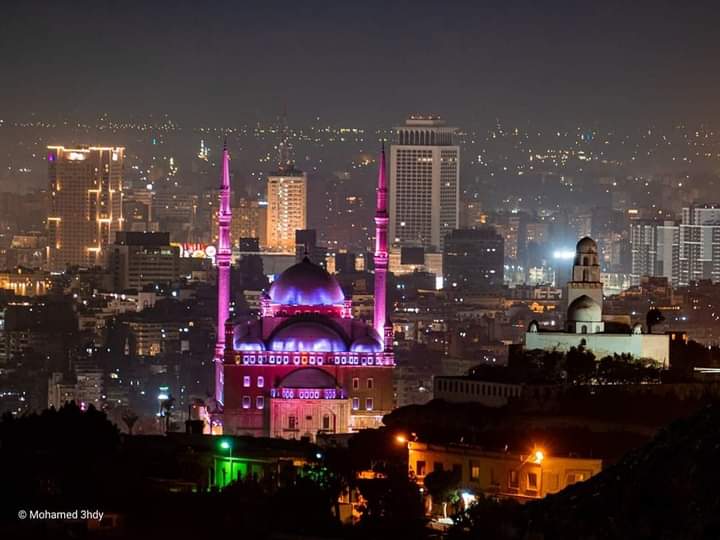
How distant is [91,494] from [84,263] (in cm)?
10802

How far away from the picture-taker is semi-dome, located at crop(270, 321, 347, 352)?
6462 cm

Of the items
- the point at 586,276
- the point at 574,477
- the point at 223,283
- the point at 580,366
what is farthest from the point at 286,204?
the point at 574,477

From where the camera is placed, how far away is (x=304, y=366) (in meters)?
64.7

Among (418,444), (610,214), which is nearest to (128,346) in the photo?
(610,214)

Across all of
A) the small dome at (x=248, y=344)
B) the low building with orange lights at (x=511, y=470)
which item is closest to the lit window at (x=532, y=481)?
the low building with orange lights at (x=511, y=470)

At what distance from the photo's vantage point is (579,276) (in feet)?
190

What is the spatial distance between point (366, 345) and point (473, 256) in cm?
7674

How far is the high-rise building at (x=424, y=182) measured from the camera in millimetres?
151875

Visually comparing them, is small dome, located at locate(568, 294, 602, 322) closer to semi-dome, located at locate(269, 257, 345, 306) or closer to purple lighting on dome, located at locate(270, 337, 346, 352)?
purple lighting on dome, located at locate(270, 337, 346, 352)

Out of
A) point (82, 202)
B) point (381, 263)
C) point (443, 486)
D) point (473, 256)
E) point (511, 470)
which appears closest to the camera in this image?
point (443, 486)

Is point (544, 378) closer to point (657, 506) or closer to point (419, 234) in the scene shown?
point (657, 506)

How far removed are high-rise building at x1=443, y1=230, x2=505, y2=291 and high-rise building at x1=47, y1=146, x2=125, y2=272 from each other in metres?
17.2

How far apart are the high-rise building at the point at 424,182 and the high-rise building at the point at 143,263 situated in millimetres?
17327

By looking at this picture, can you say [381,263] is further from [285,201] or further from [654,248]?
[285,201]
